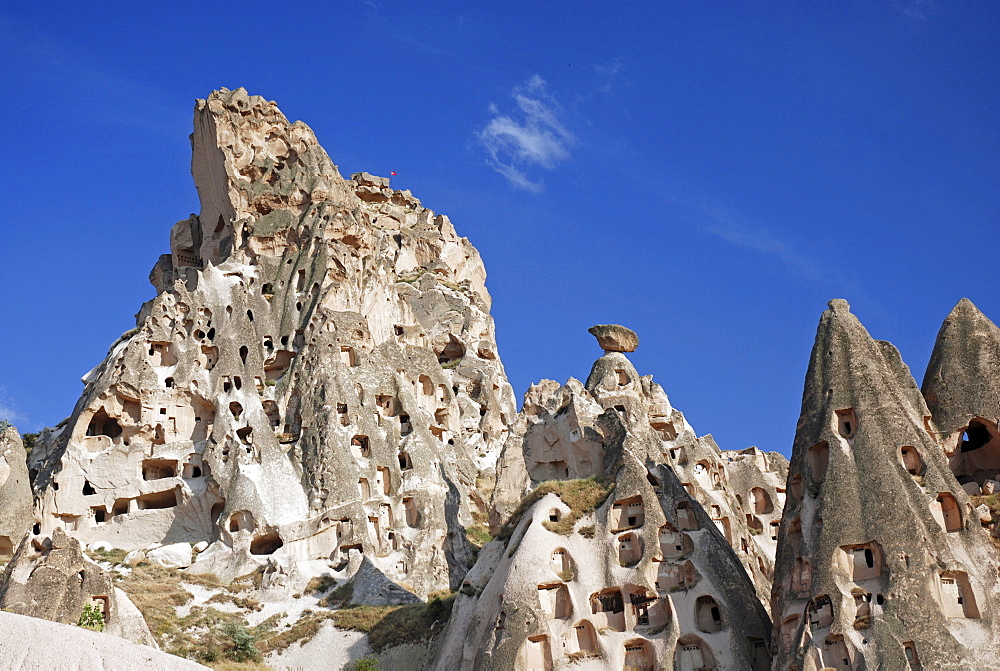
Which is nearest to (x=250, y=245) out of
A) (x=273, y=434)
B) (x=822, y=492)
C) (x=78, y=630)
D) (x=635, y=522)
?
(x=273, y=434)

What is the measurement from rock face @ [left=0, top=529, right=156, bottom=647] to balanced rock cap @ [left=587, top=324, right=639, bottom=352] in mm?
26431

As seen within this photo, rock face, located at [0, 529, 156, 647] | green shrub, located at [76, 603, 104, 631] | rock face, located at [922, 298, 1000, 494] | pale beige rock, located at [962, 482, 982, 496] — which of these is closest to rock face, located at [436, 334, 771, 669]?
pale beige rock, located at [962, 482, 982, 496]

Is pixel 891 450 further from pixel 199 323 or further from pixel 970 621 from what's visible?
pixel 199 323

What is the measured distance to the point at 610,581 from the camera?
40375 millimetres

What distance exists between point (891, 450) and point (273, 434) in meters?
39.4

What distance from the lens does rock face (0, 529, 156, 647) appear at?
124ft

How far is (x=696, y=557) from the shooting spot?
133ft

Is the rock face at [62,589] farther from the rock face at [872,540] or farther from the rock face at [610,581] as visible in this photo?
the rock face at [872,540]

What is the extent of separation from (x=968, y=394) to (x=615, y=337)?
63.5ft

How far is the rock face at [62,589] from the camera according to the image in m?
37.7

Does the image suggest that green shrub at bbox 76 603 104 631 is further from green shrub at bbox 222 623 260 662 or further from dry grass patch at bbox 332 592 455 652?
dry grass patch at bbox 332 592 455 652

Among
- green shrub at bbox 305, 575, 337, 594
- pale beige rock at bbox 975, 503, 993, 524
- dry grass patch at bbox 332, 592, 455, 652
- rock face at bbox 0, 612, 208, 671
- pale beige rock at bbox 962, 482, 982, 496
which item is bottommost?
rock face at bbox 0, 612, 208, 671

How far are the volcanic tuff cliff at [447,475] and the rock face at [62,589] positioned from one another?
4.8 inches

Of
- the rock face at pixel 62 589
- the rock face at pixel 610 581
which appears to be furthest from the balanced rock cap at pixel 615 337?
the rock face at pixel 62 589
